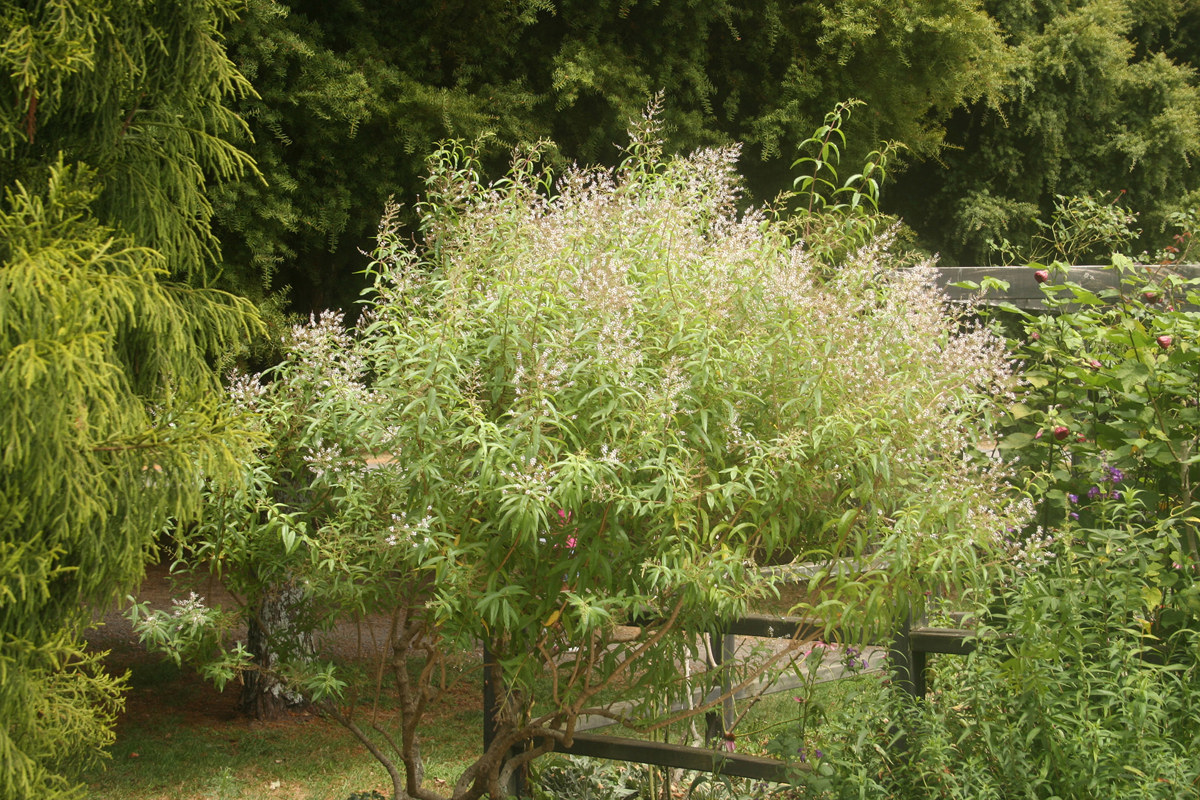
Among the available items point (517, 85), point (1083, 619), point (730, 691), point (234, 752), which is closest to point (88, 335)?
point (730, 691)

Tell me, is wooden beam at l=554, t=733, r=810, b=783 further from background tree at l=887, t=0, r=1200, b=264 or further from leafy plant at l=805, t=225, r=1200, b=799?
background tree at l=887, t=0, r=1200, b=264

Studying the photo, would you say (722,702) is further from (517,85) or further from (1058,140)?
(1058,140)

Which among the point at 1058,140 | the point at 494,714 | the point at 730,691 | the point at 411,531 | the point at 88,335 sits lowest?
the point at 494,714

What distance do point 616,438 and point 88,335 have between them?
1.36 metres

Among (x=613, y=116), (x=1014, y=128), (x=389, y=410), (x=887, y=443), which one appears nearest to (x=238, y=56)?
(x=613, y=116)

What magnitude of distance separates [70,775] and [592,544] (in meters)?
1.84

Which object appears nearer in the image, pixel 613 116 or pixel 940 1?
pixel 613 116

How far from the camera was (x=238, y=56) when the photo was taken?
5992 mm

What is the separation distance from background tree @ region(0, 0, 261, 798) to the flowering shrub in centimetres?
35

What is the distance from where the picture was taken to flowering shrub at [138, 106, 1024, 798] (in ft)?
8.59

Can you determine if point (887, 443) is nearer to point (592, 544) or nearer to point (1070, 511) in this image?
point (592, 544)

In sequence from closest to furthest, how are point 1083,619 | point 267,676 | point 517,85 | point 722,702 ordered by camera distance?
1. point 1083,619
2. point 722,702
3. point 267,676
4. point 517,85

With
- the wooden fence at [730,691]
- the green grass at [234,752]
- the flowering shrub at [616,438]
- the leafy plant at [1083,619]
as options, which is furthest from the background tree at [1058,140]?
the flowering shrub at [616,438]

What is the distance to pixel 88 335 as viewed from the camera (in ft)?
7.87
